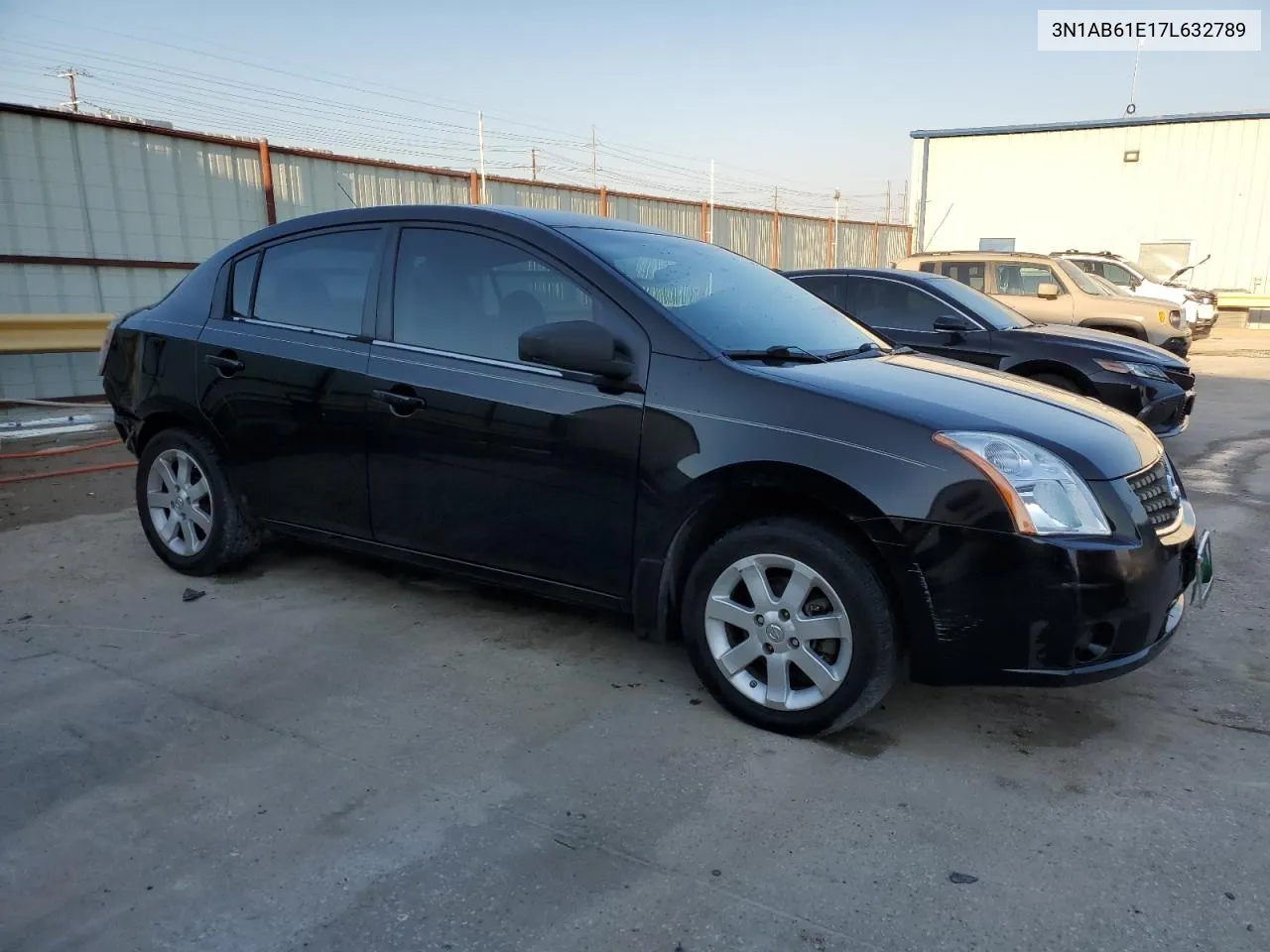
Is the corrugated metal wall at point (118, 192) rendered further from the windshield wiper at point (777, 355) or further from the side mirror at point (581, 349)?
the windshield wiper at point (777, 355)

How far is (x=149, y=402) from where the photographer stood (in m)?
4.58

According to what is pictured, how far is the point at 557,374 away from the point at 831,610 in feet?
4.14

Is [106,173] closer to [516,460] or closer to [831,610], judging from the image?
[516,460]

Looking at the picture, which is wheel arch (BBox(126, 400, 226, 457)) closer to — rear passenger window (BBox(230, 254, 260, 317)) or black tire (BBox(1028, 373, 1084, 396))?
rear passenger window (BBox(230, 254, 260, 317))

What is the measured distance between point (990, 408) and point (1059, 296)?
8948 millimetres

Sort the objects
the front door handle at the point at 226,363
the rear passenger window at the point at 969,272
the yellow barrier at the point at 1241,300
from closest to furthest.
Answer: the front door handle at the point at 226,363 → the rear passenger window at the point at 969,272 → the yellow barrier at the point at 1241,300

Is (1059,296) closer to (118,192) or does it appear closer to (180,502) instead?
(180,502)

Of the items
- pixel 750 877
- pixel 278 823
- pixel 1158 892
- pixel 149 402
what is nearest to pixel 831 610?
pixel 750 877

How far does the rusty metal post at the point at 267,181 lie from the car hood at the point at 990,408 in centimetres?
862

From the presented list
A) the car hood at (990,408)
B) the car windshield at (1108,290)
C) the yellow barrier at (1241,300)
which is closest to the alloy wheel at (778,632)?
the car hood at (990,408)

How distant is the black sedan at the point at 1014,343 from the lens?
23.5 ft

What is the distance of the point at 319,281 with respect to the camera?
13.5ft

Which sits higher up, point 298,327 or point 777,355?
point 298,327

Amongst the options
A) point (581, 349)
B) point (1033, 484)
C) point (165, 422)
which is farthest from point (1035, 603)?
point (165, 422)
